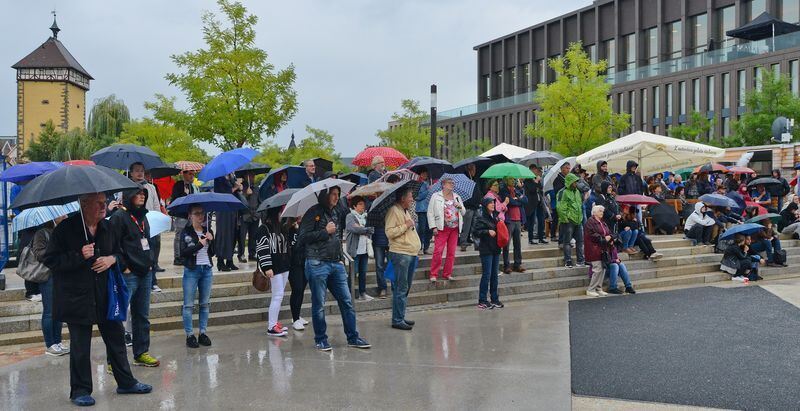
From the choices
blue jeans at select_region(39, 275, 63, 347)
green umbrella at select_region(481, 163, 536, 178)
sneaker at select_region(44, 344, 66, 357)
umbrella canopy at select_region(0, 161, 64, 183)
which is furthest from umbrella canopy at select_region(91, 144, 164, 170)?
green umbrella at select_region(481, 163, 536, 178)

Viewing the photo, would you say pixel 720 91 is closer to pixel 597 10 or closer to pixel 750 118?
pixel 750 118

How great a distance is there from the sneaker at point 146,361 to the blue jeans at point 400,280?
3.30m

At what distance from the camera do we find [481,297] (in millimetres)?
11359

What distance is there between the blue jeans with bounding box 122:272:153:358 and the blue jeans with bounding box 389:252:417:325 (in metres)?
3.26

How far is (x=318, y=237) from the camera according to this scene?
805 centimetres

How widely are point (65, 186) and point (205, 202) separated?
8.45 ft

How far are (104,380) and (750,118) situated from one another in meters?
37.7

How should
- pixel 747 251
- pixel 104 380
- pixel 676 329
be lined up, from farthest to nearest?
1. pixel 747 251
2. pixel 676 329
3. pixel 104 380

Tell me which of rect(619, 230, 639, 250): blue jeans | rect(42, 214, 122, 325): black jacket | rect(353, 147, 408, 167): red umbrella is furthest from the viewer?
rect(353, 147, 408, 167): red umbrella

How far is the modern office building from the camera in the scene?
44688 millimetres

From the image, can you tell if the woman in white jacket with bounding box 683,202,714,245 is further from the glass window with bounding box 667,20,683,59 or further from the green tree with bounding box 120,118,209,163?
the glass window with bounding box 667,20,683,59

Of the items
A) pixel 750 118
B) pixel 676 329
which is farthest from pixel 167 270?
pixel 750 118

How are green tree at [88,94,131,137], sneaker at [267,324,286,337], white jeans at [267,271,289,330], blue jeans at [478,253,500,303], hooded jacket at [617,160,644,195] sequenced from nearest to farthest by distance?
white jeans at [267,271,289,330]
sneaker at [267,324,286,337]
blue jeans at [478,253,500,303]
hooded jacket at [617,160,644,195]
green tree at [88,94,131,137]

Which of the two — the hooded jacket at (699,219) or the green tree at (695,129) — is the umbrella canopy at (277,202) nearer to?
the hooded jacket at (699,219)
